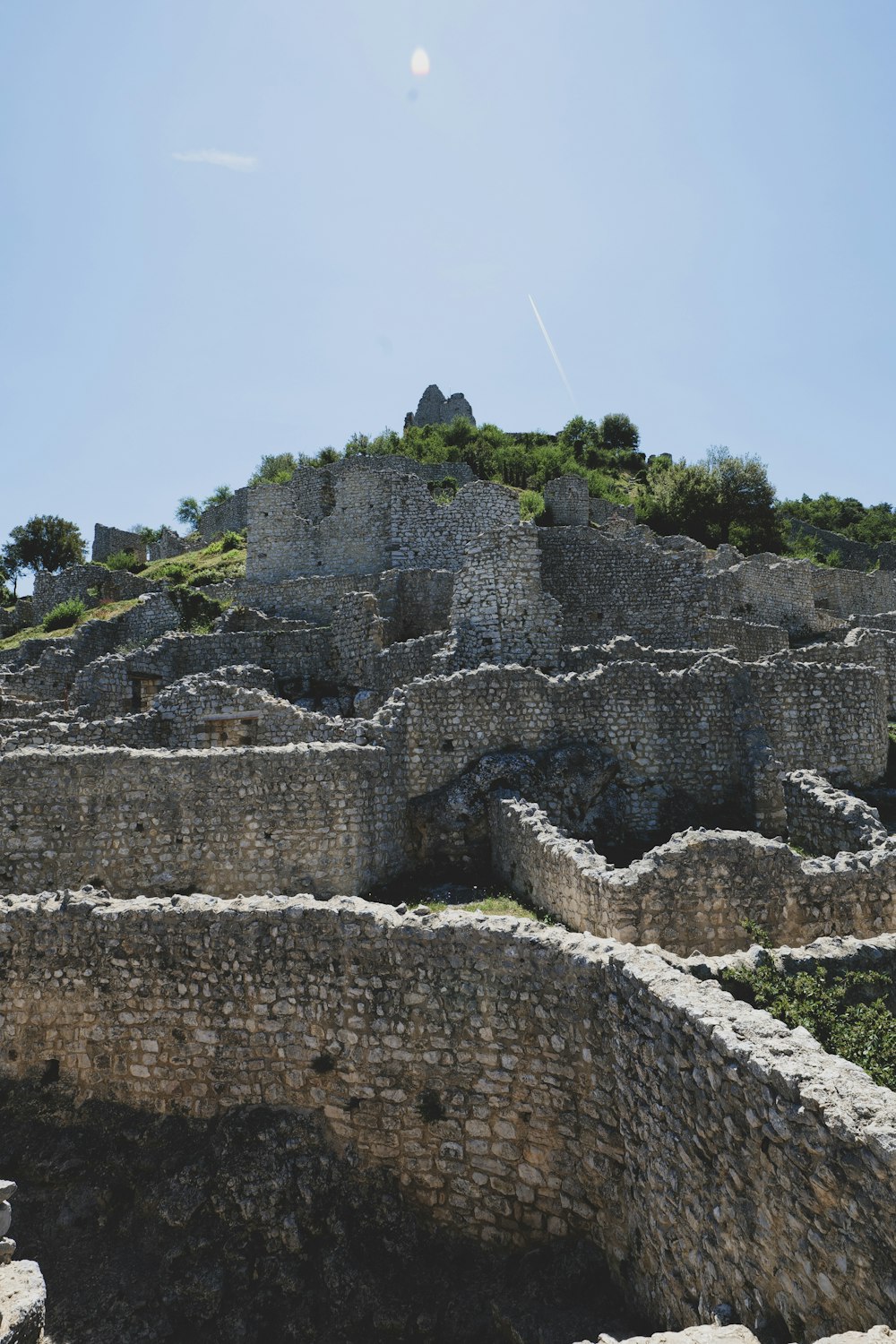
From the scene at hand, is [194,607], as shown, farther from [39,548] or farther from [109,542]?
[39,548]

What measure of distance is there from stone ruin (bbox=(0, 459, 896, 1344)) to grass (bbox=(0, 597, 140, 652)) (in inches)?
396

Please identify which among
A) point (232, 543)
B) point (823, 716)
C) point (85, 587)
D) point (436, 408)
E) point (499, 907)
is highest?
point (436, 408)

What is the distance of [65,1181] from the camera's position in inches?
296

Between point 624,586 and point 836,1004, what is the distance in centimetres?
1857

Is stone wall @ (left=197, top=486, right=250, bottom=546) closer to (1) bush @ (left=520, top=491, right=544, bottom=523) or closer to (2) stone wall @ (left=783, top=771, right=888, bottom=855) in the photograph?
(1) bush @ (left=520, top=491, right=544, bottom=523)

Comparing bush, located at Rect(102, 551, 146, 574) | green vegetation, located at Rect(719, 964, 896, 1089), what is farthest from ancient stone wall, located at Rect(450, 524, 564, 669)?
bush, located at Rect(102, 551, 146, 574)

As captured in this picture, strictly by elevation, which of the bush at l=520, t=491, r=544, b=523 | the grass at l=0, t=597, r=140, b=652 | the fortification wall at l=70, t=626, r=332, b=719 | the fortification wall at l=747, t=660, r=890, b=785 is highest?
the bush at l=520, t=491, r=544, b=523

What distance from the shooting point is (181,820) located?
11656 mm

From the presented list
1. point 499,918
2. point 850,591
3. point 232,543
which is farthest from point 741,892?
point 232,543

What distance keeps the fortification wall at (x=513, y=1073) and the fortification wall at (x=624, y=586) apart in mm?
16730

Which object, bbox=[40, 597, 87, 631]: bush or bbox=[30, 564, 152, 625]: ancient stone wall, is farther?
bbox=[30, 564, 152, 625]: ancient stone wall

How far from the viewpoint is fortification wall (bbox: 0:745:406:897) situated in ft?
37.1

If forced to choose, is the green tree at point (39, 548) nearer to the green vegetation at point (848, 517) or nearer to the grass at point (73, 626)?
the grass at point (73, 626)

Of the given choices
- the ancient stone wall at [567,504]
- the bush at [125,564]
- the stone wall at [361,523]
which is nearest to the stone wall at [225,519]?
the bush at [125,564]
